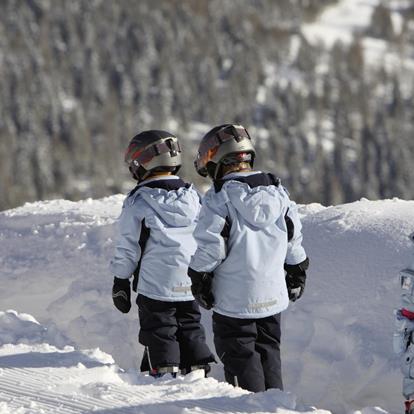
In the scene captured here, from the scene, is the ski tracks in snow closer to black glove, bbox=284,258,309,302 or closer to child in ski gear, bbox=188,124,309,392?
child in ski gear, bbox=188,124,309,392

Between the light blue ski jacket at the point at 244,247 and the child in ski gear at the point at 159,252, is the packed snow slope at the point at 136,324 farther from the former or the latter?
the light blue ski jacket at the point at 244,247

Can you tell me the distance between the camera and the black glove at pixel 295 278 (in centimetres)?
420

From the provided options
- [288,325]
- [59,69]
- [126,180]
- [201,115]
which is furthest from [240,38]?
[288,325]

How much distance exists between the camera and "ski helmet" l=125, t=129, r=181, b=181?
441cm

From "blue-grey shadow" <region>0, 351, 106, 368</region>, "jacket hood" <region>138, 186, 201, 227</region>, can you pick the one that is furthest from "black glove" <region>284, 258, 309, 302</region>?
"blue-grey shadow" <region>0, 351, 106, 368</region>

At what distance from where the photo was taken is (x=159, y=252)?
4.36 metres

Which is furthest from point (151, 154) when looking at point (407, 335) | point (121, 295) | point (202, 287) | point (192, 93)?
point (192, 93)

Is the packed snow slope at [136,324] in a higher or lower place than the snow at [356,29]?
lower

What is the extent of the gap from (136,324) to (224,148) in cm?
218

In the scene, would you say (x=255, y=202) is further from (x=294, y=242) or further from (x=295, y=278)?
(x=295, y=278)

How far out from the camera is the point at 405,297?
11.7 feet

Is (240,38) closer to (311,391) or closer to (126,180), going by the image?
(126,180)

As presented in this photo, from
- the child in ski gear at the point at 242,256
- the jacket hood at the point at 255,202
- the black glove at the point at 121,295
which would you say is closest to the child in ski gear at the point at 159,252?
the black glove at the point at 121,295

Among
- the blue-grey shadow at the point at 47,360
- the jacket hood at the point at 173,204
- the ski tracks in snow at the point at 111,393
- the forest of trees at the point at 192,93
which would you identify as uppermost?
the forest of trees at the point at 192,93
